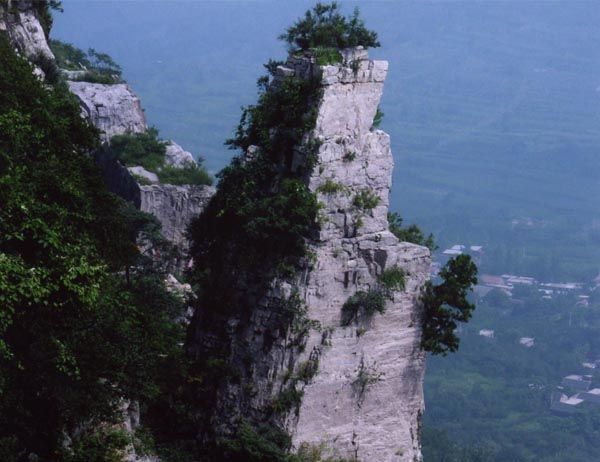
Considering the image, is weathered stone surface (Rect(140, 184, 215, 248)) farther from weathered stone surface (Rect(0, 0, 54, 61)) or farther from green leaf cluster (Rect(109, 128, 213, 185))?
weathered stone surface (Rect(0, 0, 54, 61))

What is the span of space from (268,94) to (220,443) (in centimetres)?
909

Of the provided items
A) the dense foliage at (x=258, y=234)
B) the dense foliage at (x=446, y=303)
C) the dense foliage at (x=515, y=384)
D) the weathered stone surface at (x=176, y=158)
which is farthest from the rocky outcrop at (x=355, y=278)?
the dense foliage at (x=515, y=384)

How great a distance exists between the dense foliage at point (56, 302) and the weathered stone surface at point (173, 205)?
1682 cm

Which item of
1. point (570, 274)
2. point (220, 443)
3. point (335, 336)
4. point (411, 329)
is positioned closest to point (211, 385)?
point (220, 443)

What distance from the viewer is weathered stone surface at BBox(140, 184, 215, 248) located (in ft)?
150

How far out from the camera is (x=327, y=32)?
32.1 m

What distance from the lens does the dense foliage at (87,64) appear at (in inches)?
2101

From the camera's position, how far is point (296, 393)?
3052cm

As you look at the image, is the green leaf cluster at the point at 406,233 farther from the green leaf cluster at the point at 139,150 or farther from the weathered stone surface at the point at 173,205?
the green leaf cluster at the point at 139,150

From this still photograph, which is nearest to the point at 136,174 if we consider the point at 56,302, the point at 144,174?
the point at 144,174

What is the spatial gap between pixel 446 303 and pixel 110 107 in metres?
23.0

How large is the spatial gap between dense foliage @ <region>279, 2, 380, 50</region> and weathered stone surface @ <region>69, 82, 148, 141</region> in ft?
60.1

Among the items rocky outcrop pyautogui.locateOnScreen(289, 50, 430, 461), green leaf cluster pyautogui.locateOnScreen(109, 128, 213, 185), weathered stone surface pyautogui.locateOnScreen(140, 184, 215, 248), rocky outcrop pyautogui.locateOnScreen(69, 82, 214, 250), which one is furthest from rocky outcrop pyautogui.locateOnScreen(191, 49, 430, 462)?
green leaf cluster pyautogui.locateOnScreen(109, 128, 213, 185)

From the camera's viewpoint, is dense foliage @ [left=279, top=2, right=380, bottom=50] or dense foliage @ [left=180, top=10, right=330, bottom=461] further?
dense foliage @ [left=279, top=2, right=380, bottom=50]
